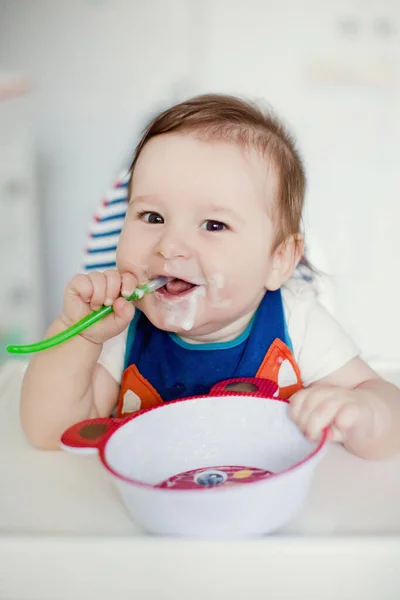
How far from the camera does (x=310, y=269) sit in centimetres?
109

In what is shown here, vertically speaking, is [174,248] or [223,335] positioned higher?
[174,248]

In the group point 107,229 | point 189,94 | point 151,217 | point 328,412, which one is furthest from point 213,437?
point 189,94

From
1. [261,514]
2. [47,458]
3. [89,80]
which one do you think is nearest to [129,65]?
[89,80]

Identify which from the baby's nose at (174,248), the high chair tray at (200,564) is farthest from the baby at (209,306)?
the high chair tray at (200,564)

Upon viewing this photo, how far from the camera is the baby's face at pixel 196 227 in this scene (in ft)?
2.30

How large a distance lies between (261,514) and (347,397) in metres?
0.17

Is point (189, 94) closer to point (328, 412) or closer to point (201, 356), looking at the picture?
point (201, 356)

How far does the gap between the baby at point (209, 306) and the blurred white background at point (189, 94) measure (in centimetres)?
28

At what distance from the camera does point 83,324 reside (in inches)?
24.8

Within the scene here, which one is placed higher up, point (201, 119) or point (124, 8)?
point (124, 8)

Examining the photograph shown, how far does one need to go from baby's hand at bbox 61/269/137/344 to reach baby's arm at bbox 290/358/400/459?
19 cm

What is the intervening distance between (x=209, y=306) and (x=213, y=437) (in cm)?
14

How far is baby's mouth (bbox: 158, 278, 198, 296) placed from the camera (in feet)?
2.31

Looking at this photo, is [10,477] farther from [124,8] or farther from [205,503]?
[124,8]
